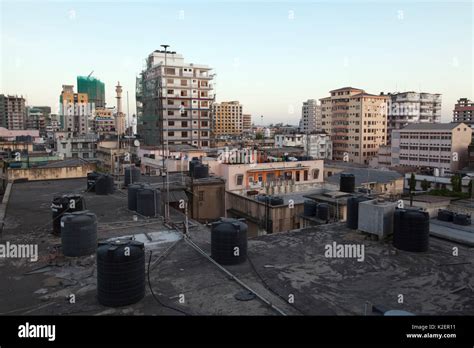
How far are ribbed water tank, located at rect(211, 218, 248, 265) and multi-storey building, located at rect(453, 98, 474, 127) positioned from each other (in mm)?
151723

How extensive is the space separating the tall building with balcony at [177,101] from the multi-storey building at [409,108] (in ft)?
218

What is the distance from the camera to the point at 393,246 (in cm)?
1530

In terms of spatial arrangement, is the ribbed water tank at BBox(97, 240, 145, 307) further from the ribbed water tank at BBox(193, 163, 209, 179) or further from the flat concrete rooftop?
the ribbed water tank at BBox(193, 163, 209, 179)

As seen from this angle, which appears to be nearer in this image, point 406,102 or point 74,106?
point 406,102

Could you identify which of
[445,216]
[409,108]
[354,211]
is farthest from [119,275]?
[409,108]

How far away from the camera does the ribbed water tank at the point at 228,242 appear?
42.5 ft

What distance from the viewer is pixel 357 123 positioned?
341 feet

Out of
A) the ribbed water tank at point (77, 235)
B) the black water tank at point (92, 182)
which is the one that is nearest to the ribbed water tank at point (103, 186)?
the black water tank at point (92, 182)

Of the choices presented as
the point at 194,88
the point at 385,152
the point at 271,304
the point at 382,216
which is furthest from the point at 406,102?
the point at 271,304

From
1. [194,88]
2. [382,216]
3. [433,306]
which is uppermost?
[194,88]

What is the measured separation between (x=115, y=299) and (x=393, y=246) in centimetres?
1076

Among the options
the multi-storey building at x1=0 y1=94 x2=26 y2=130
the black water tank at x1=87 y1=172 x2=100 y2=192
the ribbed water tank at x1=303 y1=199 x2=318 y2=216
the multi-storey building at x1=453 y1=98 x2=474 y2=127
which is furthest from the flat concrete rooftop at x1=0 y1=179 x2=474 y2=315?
the multi-storey building at x1=0 y1=94 x2=26 y2=130

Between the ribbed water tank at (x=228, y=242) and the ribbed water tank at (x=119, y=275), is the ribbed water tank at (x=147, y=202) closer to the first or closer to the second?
the ribbed water tank at (x=228, y=242)
